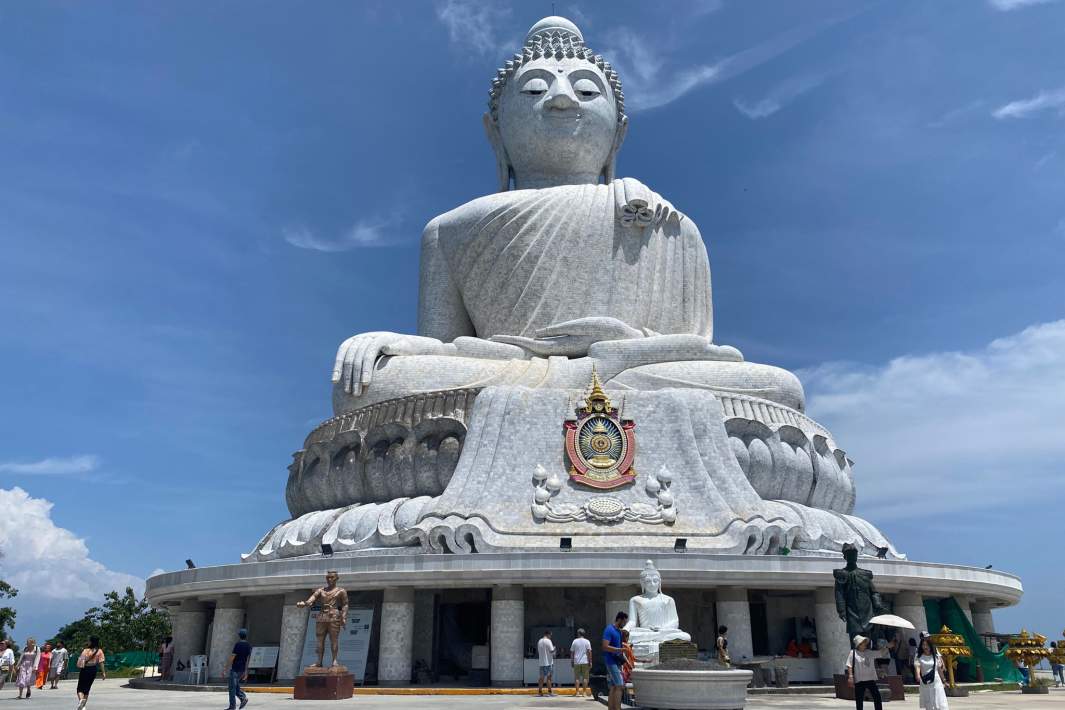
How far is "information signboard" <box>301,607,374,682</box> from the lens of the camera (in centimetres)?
1147

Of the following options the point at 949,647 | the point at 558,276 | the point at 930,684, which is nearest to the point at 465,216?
the point at 558,276

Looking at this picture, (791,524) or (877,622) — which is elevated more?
(791,524)

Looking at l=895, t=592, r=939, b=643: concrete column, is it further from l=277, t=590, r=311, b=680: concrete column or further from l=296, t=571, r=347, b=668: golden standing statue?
l=277, t=590, r=311, b=680: concrete column

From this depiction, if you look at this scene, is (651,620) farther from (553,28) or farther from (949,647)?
(553,28)

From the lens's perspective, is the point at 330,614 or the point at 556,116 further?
the point at 556,116

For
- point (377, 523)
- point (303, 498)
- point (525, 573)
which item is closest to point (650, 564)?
point (525, 573)

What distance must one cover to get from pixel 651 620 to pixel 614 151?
14.5 meters

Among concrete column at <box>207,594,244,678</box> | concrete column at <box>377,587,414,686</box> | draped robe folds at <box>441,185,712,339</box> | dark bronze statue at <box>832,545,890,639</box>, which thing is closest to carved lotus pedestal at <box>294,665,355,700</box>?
concrete column at <box>377,587,414,686</box>

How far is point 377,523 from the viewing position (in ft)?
44.1

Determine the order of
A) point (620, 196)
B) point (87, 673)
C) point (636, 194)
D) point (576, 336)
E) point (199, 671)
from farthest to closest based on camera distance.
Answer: point (620, 196) → point (636, 194) → point (576, 336) → point (199, 671) → point (87, 673)

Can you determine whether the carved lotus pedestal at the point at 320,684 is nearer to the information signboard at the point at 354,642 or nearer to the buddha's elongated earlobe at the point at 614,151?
the information signboard at the point at 354,642

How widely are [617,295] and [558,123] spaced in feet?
14.9

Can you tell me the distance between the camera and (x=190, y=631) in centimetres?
1423

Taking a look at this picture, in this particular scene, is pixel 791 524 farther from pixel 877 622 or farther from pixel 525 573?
pixel 525 573
